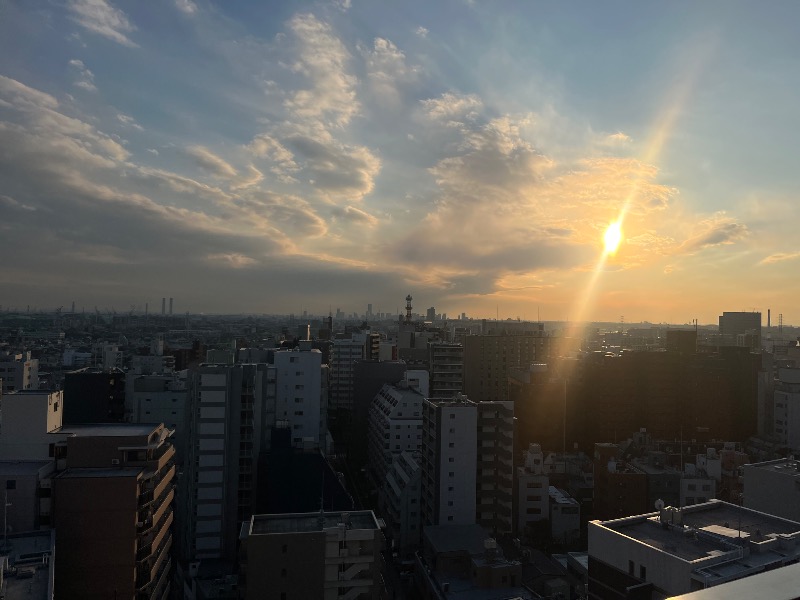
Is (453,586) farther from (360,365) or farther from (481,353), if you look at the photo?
(481,353)

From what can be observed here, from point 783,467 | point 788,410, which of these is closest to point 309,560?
point 783,467

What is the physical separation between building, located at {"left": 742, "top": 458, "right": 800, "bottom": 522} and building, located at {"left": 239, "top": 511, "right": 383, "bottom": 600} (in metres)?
8.53

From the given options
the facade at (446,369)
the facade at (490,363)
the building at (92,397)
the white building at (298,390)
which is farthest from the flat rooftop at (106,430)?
the facade at (490,363)

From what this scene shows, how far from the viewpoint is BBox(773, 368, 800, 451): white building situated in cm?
2842

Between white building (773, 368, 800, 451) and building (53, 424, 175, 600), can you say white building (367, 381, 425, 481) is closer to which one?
building (53, 424, 175, 600)

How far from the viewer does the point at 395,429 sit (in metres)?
23.5

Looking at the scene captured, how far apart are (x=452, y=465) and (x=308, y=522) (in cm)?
741

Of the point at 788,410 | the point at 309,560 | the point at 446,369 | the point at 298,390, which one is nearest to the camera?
the point at 309,560

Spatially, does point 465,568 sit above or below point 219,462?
below

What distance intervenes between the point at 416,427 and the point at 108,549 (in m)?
15.0

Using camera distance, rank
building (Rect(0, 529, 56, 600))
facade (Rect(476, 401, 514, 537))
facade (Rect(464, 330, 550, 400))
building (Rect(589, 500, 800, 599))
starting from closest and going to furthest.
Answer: building (Rect(589, 500, 800, 599))
building (Rect(0, 529, 56, 600))
facade (Rect(476, 401, 514, 537))
facade (Rect(464, 330, 550, 400))

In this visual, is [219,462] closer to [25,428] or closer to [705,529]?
[25,428]

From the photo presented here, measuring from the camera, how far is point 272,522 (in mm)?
10055

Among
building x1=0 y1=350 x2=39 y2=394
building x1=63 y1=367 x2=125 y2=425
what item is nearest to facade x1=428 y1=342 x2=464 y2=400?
building x1=63 y1=367 x2=125 y2=425
